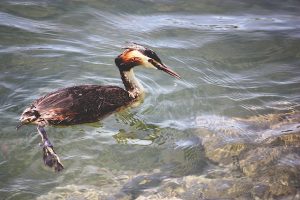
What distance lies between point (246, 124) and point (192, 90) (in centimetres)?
122

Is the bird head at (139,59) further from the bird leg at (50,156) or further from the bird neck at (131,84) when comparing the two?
the bird leg at (50,156)

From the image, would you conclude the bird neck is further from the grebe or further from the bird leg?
the bird leg

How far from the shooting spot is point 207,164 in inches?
217

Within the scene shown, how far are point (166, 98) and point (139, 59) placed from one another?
77 centimetres

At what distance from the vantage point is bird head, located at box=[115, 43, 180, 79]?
256 inches

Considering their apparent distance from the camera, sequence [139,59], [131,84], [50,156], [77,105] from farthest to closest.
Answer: [131,84] → [139,59] → [77,105] → [50,156]

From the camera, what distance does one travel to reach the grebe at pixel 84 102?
18.3ft

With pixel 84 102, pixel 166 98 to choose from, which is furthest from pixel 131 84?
pixel 84 102

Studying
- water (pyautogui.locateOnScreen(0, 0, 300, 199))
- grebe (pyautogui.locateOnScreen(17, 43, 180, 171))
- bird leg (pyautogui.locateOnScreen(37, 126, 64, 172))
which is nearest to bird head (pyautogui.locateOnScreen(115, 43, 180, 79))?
grebe (pyautogui.locateOnScreen(17, 43, 180, 171))

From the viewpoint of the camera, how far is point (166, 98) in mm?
6957

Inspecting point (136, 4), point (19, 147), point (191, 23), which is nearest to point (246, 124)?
point (19, 147)

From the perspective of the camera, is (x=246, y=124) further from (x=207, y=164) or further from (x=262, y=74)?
(x=262, y=74)

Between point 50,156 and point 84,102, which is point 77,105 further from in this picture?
point 50,156

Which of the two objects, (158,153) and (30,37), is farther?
(30,37)
